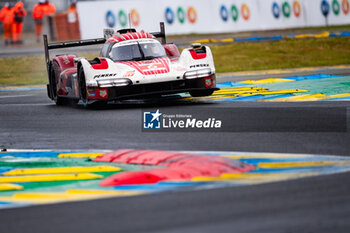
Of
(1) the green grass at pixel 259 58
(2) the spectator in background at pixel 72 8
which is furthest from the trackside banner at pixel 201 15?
(1) the green grass at pixel 259 58

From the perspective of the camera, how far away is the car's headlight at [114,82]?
482 inches

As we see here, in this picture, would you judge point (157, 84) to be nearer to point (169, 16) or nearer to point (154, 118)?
point (154, 118)

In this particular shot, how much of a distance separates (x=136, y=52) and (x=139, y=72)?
87 cm

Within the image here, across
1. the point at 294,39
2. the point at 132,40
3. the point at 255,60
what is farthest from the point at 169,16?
the point at 132,40

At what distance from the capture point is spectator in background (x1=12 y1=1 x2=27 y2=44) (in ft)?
115

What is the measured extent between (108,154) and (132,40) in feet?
18.9

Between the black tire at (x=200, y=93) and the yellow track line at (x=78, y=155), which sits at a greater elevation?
the yellow track line at (x=78, y=155)

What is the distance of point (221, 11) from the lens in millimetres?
31219

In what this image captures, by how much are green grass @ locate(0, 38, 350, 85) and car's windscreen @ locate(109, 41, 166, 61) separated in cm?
861

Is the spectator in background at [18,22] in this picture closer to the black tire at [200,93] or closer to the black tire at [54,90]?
the black tire at [54,90]

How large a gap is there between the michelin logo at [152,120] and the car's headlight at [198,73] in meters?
1.06

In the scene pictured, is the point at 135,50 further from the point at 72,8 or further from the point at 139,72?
the point at 72,8

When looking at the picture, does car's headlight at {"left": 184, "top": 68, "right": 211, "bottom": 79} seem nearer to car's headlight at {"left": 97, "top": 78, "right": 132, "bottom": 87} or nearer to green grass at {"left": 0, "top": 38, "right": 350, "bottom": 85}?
car's headlight at {"left": 97, "top": 78, "right": 132, "bottom": 87}

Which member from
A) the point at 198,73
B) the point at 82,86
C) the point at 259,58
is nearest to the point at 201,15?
the point at 259,58
